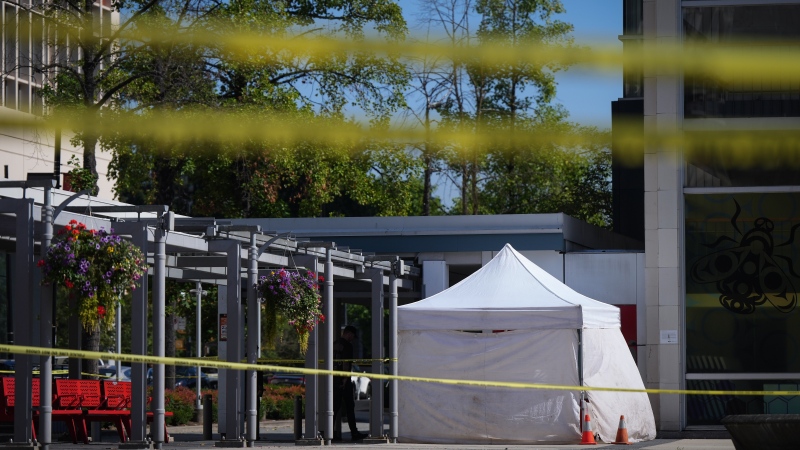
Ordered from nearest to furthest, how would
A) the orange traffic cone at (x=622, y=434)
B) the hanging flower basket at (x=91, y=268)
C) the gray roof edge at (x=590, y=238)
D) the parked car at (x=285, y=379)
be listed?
the hanging flower basket at (x=91, y=268)
the orange traffic cone at (x=622, y=434)
the gray roof edge at (x=590, y=238)
the parked car at (x=285, y=379)

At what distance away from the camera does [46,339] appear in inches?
605

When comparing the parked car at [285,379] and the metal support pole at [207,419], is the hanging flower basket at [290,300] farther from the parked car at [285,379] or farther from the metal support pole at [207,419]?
the parked car at [285,379]

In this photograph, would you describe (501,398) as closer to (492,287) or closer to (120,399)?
(492,287)

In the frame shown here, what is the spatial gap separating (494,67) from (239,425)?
1155 inches

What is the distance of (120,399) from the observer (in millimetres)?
21281

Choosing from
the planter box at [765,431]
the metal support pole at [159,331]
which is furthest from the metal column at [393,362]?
the planter box at [765,431]

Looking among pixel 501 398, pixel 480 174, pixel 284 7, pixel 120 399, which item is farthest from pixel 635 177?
pixel 120 399

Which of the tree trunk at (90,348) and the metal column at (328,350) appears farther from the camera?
the tree trunk at (90,348)

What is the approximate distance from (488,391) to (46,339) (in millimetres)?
8215

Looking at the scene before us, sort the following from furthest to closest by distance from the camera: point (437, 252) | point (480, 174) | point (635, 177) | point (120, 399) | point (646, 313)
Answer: point (480, 174) → point (635, 177) → point (437, 252) → point (646, 313) → point (120, 399)

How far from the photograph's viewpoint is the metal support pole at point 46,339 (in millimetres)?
15219

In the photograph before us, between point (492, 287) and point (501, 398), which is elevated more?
point (492, 287)

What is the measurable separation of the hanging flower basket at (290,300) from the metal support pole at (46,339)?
192 inches

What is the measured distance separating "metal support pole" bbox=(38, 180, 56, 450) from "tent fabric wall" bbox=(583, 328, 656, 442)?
8837mm
